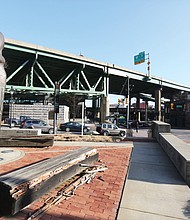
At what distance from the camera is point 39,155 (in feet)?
24.3

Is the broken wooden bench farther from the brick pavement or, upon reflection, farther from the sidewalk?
the sidewalk

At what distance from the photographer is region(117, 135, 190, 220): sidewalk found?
3.47 meters

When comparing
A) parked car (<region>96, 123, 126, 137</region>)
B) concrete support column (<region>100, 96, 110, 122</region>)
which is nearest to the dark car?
parked car (<region>96, 123, 126, 137</region>)

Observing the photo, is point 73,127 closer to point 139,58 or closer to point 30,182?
point 139,58

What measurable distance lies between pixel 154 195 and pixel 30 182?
9.13 feet

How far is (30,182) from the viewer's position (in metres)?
3.34

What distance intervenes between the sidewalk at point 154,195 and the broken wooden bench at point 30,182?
4.95 ft

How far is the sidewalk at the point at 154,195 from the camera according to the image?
136 inches

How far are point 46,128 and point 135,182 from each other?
66.1ft

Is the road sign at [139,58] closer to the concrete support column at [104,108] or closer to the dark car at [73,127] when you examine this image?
the concrete support column at [104,108]

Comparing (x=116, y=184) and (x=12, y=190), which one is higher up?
(x=12, y=190)

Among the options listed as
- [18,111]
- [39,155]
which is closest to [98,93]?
[18,111]

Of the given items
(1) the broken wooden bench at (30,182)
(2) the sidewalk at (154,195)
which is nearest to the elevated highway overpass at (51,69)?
(1) the broken wooden bench at (30,182)

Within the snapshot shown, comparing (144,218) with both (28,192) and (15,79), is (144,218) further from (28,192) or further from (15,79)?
(15,79)
